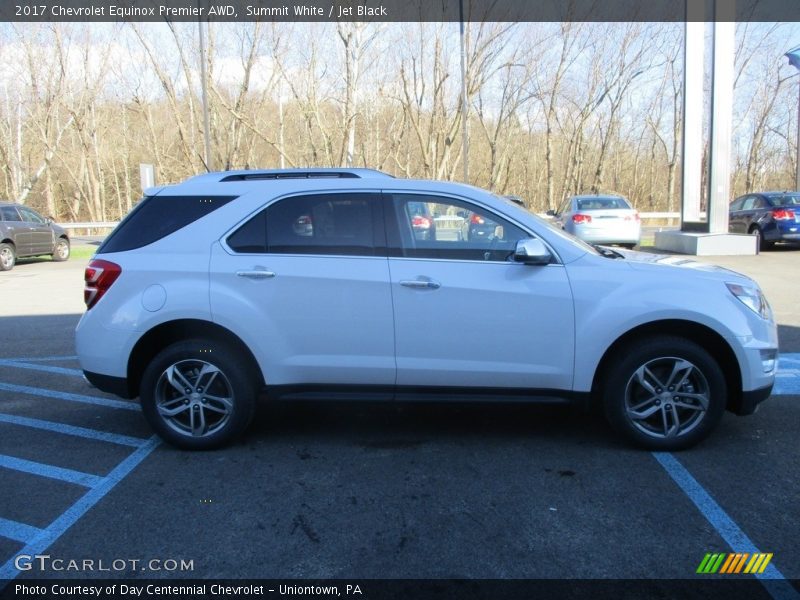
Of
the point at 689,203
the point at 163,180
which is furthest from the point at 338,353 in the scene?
the point at 163,180

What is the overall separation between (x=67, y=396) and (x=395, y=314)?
3.37m

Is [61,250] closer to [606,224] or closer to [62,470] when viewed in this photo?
[606,224]

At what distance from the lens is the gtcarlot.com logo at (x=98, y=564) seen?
282cm

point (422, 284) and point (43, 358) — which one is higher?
point (422, 284)

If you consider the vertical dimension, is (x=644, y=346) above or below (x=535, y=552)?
above

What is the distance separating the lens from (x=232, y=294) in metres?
4.05

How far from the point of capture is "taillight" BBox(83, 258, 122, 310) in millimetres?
4137

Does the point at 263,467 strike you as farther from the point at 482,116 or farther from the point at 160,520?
the point at 482,116

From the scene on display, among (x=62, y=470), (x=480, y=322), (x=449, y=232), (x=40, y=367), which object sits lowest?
(x=62, y=470)

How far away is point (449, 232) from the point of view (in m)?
4.13

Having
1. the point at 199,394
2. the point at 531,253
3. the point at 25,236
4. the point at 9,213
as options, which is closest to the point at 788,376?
the point at 531,253

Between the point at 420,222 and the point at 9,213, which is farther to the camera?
the point at 9,213

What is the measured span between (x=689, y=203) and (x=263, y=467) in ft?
58.8

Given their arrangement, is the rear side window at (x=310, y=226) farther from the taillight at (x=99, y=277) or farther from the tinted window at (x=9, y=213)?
the tinted window at (x=9, y=213)
